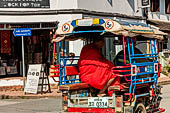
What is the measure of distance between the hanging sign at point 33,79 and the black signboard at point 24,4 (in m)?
3.55

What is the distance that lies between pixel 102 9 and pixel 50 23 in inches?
122

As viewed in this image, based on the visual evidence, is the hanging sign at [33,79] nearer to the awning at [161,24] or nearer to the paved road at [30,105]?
the paved road at [30,105]

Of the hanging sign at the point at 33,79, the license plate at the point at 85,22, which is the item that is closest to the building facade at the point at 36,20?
the hanging sign at the point at 33,79

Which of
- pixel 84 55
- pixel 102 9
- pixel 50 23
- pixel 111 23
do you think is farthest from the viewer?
pixel 102 9

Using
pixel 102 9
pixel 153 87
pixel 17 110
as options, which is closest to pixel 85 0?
pixel 102 9

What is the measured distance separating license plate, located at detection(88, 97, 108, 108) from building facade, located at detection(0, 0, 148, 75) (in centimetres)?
1021

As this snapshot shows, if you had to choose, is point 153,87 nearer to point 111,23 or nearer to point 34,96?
point 111,23

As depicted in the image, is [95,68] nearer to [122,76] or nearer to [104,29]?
[122,76]

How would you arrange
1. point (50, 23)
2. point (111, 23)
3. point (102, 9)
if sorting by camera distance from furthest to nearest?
point (102, 9) → point (50, 23) → point (111, 23)

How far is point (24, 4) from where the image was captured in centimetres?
1897

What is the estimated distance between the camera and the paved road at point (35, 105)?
12.6 m

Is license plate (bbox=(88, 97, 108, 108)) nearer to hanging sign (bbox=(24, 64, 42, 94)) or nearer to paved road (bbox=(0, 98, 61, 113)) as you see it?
paved road (bbox=(0, 98, 61, 113))

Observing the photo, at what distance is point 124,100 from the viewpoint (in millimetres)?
8438

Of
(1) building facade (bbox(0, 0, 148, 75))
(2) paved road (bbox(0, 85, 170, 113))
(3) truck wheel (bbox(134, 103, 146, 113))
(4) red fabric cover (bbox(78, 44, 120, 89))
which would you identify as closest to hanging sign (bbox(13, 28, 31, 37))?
(1) building facade (bbox(0, 0, 148, 75))
